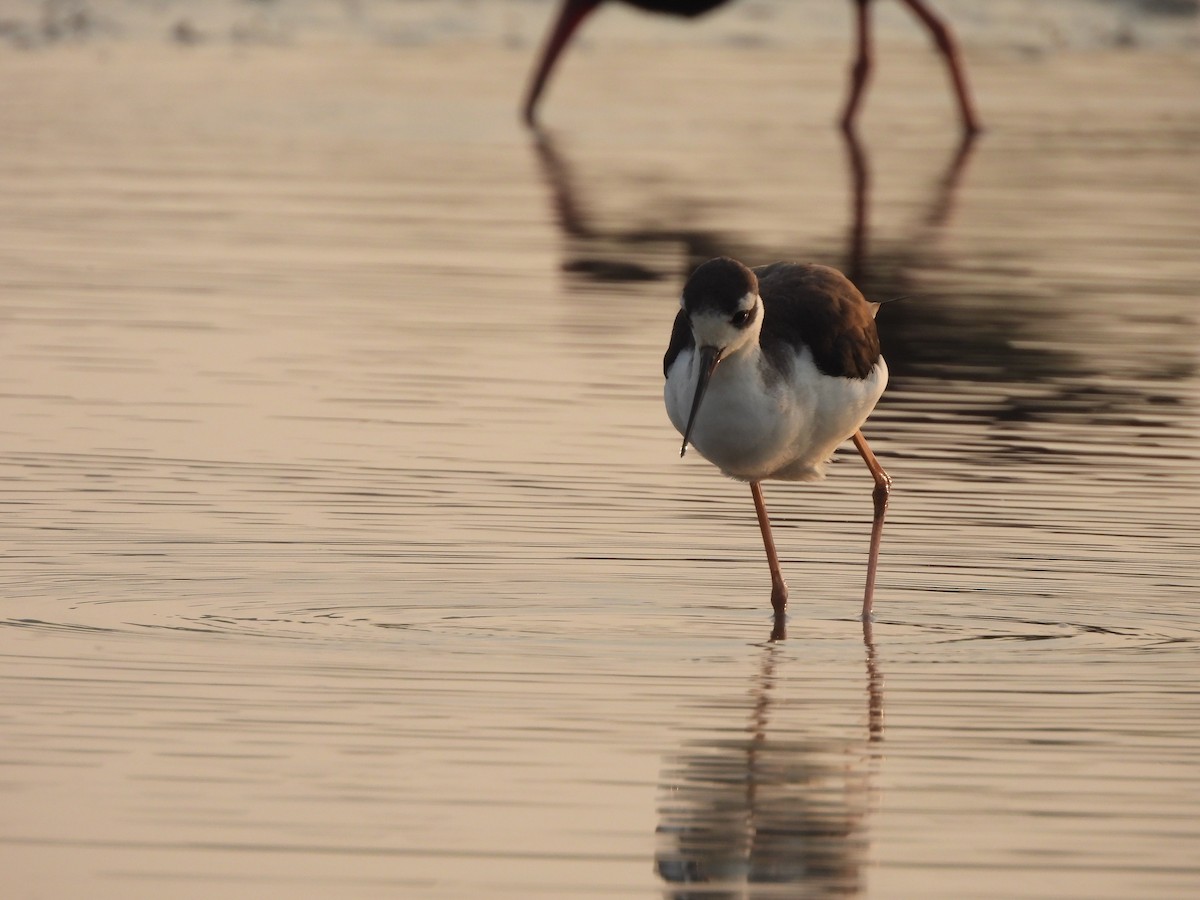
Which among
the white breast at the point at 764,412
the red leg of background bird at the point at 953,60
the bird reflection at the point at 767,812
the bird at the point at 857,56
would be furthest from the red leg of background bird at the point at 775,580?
the red leg of background bird at the point at 953,60

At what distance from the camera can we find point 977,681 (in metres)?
8.06

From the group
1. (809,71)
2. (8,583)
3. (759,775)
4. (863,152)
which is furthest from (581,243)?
(809,71)

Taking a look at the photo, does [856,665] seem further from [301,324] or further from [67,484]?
[301,324]

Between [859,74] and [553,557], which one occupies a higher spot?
[553,557]

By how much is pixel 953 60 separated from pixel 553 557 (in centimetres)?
1623

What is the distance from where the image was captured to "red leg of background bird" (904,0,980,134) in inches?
984

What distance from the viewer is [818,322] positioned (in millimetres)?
9125

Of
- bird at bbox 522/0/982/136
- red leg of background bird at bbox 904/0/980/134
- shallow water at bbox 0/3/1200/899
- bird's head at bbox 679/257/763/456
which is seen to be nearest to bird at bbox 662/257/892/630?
bird's head at bbox 679/257/763/456

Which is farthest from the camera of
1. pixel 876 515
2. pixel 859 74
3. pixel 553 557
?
pixel 859 74

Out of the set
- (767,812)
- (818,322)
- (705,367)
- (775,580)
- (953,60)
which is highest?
(767,812)

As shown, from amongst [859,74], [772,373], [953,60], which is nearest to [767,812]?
[772,373]

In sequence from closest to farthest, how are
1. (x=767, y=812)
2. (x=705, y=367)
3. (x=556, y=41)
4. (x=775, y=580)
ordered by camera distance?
(x=767, y=812)
(x=705, y=367)
(x=775, y=580)
(x=556, y=41)

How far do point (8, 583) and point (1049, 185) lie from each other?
536 inches

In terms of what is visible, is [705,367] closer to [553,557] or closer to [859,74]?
[553,557]
